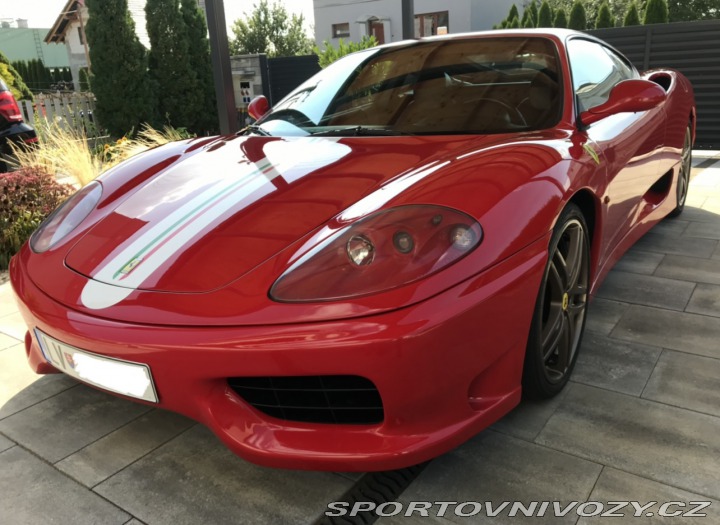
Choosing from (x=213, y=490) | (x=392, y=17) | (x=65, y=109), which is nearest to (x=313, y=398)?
(x=213, y=490)

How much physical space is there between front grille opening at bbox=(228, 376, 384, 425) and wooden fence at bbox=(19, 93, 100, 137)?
7930 mm

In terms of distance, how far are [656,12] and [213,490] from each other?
10669mm

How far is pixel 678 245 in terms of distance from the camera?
3.63 metres

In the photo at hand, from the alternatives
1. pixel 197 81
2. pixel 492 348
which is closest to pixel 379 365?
pixel 492 348

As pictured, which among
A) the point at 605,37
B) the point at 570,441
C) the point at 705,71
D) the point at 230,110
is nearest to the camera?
the point at 570,441

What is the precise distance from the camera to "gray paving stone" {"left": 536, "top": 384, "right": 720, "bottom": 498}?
160 centimetres

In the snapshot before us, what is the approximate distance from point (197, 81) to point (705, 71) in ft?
27.3

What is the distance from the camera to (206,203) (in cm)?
184

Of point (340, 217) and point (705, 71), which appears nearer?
point (340, 217)

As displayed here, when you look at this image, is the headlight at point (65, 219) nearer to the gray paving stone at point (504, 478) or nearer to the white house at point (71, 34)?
the gray paving stone at point (504, 478)

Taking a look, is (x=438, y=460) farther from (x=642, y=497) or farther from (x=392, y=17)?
(x=392, y=17)

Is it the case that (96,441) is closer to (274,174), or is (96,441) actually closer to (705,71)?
(274,174)

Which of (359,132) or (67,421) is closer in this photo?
→ (67,421)

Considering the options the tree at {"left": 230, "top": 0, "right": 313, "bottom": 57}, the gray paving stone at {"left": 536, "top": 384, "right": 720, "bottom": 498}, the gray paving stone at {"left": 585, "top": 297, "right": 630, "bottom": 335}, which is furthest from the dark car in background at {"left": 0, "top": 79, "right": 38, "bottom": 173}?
the tree at {"left": 230, "top": 0, "right": 313, "bottom": 57}
